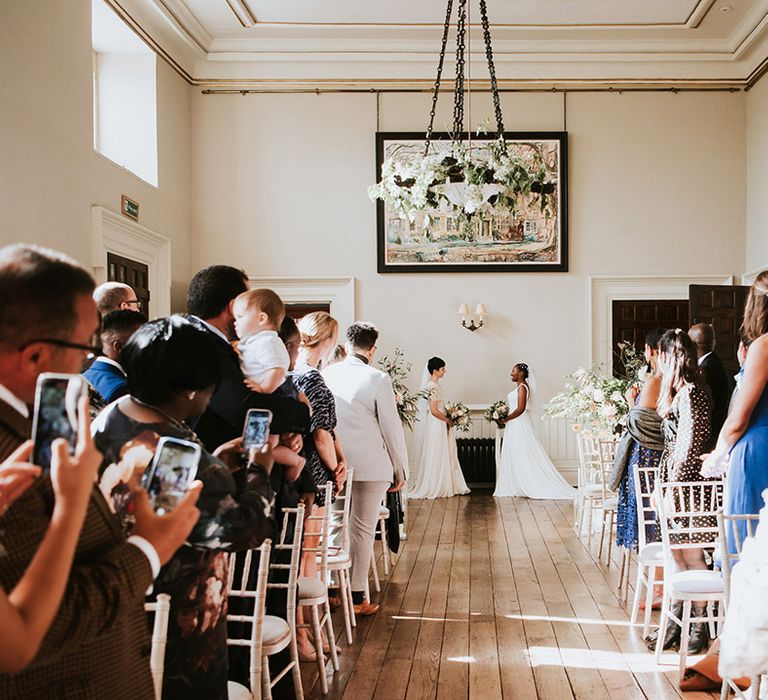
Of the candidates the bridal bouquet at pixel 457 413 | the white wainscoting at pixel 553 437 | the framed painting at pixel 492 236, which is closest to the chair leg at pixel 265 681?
the bridal bouquet at pixel 457 413

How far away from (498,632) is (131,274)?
5.69 m

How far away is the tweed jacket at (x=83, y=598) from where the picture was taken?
114 cm

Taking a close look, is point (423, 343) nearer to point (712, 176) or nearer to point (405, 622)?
point (712, 176)

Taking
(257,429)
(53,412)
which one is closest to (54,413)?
(53,412)

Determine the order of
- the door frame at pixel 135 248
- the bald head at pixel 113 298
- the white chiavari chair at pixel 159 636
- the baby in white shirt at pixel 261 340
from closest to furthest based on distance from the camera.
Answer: the white chiavari chair at pixel 159 636
the baby in white shirt at pixel 261 340
the bald head at pixel 113 298
the door frame at pixel 135 248

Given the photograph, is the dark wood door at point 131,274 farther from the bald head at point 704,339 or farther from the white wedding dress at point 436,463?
the bald head at point 704,339

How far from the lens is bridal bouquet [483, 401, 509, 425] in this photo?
10.3m

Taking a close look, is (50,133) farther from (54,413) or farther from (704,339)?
(54,413)

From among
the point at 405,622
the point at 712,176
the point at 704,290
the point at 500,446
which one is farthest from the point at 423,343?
the point at 405,622

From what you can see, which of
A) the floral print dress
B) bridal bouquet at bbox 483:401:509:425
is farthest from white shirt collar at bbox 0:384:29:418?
bridal bouquet at bbox 483:401:509:425

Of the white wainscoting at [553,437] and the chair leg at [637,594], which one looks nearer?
the chair leg at [637,594]

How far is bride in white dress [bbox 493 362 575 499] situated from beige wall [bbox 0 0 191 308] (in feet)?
16.7

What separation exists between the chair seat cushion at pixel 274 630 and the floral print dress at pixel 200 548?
108 centimetres

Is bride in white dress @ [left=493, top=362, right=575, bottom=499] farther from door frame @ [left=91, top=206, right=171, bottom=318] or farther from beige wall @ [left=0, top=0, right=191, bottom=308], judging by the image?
beige wall @ [left=0, top=0, right=191, bottom=308]
